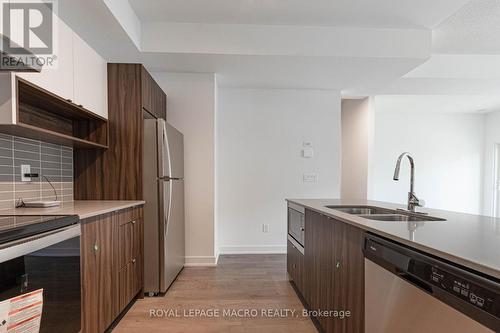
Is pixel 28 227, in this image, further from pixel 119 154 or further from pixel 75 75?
pixel 119 154

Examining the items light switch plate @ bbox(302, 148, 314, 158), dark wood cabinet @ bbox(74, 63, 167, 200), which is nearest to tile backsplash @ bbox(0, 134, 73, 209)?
dark wood cabinet @ bbox(74, 63, 167, 200)

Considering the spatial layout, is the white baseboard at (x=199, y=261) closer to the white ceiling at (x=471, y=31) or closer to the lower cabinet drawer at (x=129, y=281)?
the lower cabinet drawer at (x=129, y=281)

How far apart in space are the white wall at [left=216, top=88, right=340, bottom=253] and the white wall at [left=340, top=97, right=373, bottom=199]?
0.94m

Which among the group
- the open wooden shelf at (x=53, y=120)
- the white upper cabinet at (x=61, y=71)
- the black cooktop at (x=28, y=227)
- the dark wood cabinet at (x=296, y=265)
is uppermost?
the white upper cabinet at (x=61, y=71)

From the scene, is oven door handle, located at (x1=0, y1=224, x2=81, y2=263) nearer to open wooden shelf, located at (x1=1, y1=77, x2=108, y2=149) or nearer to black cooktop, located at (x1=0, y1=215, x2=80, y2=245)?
black cooktop, located at (x1=0, y1=215, x2=80, y2=245)

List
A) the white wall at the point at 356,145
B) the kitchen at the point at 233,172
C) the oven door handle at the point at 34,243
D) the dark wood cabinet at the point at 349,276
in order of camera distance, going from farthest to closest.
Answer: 1. the white wall at the point at 356,145
2. the dark wood cabinet at the point at 349,276
3. the kitchen at the point at 233,172
4. the oven door handle at the point at 34,243

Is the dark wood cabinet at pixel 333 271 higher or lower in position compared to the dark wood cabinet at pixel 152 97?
lower

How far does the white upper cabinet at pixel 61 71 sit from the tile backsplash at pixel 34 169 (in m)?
0.45

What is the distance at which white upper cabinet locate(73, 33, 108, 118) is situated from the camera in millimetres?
2135

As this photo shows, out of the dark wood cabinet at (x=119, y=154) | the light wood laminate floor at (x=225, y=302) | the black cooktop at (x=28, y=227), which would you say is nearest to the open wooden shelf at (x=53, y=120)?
the dark wood cabinet at (x=119, y=154)

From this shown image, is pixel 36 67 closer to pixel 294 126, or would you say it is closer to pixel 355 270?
pixel 355 270

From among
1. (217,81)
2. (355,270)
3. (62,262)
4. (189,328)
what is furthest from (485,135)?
(62,262)

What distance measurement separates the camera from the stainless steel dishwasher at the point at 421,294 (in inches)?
28.5

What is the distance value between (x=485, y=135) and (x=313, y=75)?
5.23 meters
